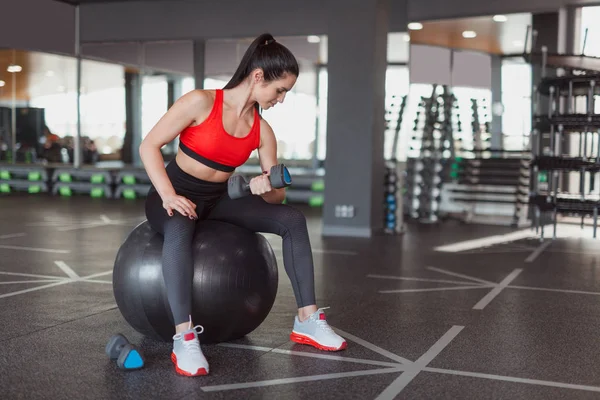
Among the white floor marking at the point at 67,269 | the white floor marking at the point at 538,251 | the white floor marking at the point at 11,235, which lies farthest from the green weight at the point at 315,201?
the white floor marking at the point at 67,269

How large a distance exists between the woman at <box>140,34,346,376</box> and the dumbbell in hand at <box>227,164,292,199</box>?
0.13 ft

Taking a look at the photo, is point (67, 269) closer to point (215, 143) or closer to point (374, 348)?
point (215, 143)

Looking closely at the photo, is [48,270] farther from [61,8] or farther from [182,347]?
[61,8]

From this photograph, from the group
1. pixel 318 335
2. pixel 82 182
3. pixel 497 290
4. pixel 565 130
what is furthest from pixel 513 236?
pixel 82 182

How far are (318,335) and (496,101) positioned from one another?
35.2 ft

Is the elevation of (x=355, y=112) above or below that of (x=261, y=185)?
above

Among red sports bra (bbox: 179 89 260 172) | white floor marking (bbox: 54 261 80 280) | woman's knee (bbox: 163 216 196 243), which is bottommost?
white floor marking (bbox: 54 261 80 280)

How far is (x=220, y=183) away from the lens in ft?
9.79

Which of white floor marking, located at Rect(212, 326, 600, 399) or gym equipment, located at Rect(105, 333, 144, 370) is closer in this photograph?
white floor marking, located at Rect(212, 326, 600, 399)

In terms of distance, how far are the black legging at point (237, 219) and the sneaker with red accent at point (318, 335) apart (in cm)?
8

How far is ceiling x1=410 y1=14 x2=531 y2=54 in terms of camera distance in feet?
33.7

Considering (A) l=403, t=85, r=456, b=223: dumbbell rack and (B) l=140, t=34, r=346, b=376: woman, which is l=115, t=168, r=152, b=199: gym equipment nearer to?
(A) l=403, t=85, r=456, b=223: dumbbell rack

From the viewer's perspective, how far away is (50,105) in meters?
13.2

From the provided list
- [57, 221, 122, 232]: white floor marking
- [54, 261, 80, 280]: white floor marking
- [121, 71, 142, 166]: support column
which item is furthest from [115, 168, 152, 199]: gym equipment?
[54, 261, 80, 280]: white floor marking
